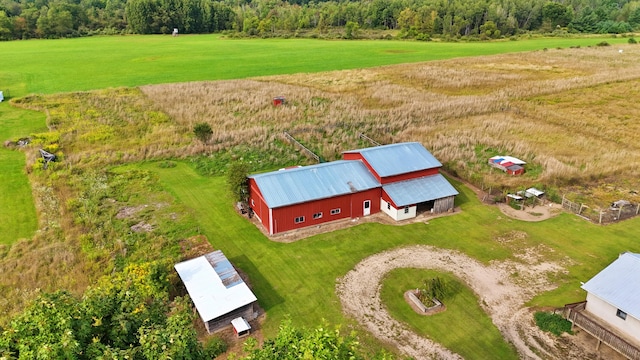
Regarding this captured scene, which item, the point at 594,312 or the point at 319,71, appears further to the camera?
the point at 319,71

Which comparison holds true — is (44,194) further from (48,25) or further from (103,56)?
(48,25)

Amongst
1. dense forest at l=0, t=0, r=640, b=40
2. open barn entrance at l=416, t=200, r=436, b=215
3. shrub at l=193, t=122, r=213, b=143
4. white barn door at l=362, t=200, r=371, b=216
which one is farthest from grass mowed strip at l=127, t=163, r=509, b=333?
dense forest at l=0, t=0, r=640, b=40

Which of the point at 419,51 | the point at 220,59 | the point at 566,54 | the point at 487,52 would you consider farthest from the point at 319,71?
the point at 566,54

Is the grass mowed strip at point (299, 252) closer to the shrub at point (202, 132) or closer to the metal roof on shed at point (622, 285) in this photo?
the metal roof on shed at point (622, 285)

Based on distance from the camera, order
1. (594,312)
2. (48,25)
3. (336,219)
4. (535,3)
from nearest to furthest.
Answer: (594,312)
(336,219)
(48,25)
(535,3)

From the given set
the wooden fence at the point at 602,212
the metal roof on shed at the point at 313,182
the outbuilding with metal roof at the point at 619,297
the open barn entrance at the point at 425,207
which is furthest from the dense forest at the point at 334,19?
the outbuilding with metal roof at the point at 619,297

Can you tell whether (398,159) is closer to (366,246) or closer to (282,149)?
(366,246)

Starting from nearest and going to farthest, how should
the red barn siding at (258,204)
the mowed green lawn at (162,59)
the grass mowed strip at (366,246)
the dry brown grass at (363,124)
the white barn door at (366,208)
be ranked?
the grass mowed strip at (366,246) → the red barn siding at (258,204) → the white barn door at (366,208) → the dry brown grass at (363,124) → the mowed green lawn at (162,59)
